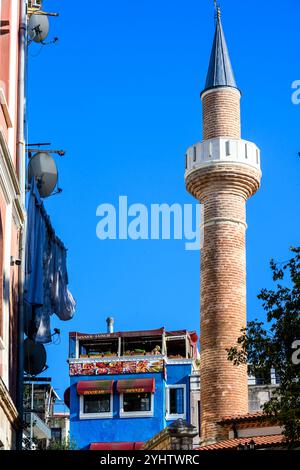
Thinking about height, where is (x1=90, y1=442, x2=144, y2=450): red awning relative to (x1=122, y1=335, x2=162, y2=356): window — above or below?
below

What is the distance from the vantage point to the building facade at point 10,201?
622 inches

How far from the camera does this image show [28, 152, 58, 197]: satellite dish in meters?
20.3

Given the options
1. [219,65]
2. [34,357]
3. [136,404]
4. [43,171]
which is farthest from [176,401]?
[34,357]

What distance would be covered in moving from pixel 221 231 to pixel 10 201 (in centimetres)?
2290

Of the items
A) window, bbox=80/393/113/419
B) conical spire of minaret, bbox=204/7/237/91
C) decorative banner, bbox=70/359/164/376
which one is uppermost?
conical spire of minaret, bbox=204/7/237/91

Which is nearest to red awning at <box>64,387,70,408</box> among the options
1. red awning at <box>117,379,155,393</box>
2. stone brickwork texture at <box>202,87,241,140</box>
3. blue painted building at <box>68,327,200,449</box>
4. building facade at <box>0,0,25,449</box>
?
blue painted building at <box>68,327,200,449</box>

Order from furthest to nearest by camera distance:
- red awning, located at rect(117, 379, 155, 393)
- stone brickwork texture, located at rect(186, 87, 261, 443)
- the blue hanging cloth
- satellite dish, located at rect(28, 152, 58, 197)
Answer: red awning, located at rect(117, 379, 155, 393), stone brickwork texture, located at rect(186, 87, 261, 443), satellite dish, located at rect(28, 152, 58, 197), the blue hanging cloth

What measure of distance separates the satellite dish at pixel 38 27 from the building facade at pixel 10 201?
2047 millimetres

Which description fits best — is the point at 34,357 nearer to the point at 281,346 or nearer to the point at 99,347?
the point at 281,346

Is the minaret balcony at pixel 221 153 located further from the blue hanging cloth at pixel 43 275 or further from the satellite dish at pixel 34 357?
the satellite dish at pixel 34 357

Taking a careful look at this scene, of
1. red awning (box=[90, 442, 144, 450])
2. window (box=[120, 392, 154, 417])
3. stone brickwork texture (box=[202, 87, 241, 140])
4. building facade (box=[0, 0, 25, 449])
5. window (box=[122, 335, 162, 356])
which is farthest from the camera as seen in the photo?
window (box=[122, 335, 162, 356])

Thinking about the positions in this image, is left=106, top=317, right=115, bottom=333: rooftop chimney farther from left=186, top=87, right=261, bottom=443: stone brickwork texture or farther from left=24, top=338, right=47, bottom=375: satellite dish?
left=24, top=338, right=47, bottom=375: satellite dish

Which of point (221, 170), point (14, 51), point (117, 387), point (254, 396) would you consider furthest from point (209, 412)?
point (14, 51)

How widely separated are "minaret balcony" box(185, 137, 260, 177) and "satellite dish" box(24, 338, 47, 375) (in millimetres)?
21262
